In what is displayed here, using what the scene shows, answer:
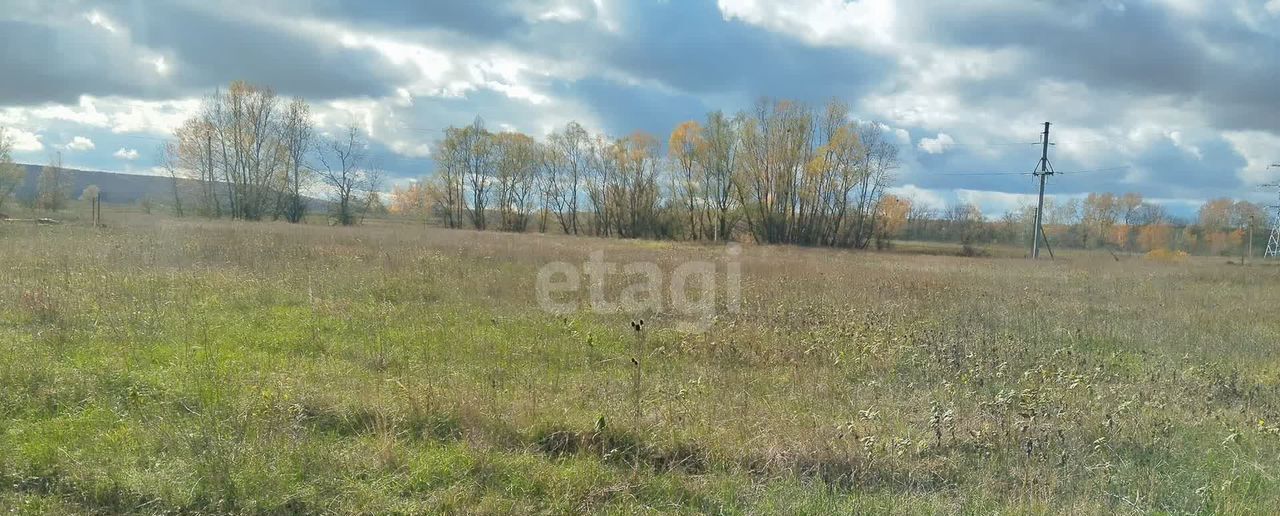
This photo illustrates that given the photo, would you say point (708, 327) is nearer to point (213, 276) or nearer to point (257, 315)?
point (257, 315)

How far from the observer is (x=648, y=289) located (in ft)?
37.5

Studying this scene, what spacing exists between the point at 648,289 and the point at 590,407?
6785 mm

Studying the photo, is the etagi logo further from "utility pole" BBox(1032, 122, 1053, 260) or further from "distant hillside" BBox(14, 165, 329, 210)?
"distant hillside" BBox(14, 165, 329, 210)

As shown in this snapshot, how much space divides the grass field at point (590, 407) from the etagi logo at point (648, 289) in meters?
0.42

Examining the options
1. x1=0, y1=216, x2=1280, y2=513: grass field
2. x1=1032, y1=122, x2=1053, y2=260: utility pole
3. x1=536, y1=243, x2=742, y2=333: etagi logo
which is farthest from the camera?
x1=1032, y1=122, x2=1053, y2=260: utility pole

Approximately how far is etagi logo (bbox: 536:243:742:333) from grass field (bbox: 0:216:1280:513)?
0.42 metres

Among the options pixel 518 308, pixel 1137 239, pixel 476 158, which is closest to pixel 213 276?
pixel 518 308

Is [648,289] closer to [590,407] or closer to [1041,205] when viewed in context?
[590,407]

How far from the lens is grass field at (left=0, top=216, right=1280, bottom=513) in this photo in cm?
335

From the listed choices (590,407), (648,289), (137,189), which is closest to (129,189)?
(137,189)

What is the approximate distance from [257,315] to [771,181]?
Result: 46472mm

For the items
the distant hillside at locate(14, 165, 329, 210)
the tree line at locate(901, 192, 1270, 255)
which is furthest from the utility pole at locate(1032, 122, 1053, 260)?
the distant hillside at locate(14, 165, 329, 210)

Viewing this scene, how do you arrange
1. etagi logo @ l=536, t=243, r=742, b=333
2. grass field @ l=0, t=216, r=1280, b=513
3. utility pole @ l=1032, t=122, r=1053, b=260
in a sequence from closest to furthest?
1. grass field @ l=0, t=216, r=1280, b=513
2. etagi logo @ l=536, t=243, r=742, b=333
3. utility pole @ l=1032, t=122, r=1053, b=260

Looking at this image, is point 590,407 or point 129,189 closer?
point 590,407
